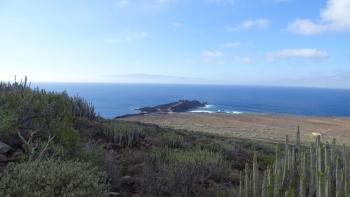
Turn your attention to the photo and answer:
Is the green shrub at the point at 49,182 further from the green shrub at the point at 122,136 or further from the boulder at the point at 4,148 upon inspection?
the green shrub at the point at 122,136

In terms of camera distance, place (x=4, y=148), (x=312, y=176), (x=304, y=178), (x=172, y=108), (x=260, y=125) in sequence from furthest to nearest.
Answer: (x=172, y=108) < (x=260, y=125) < (x=4, y=148) < (x=312, y=176) < (x=304, y=178)

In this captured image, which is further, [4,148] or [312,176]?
[4,148]

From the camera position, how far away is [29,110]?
891cm

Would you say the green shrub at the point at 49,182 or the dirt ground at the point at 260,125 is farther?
the dirt ground at the point at 260,125

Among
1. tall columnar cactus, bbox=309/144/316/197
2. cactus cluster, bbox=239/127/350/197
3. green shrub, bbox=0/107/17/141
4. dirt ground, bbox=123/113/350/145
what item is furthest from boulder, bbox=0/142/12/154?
dirt ground, bbox=123/113/350/145

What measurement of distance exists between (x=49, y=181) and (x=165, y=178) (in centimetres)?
218

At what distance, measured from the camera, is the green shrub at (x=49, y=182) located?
4719 millimetres

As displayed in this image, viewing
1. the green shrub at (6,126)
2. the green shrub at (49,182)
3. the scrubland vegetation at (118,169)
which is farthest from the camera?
the green shrub at (6,126)

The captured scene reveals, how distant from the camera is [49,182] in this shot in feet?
15.9

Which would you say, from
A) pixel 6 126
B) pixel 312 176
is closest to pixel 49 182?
pixel 6 126

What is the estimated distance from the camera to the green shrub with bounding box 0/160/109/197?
4719 mm

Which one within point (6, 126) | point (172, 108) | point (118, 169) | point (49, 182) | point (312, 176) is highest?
point (6, 126)

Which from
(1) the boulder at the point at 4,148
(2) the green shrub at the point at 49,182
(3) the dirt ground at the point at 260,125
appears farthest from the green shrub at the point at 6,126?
(3) the dirt ground at the point at 260,125

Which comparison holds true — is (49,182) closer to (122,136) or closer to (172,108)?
(122,136)
